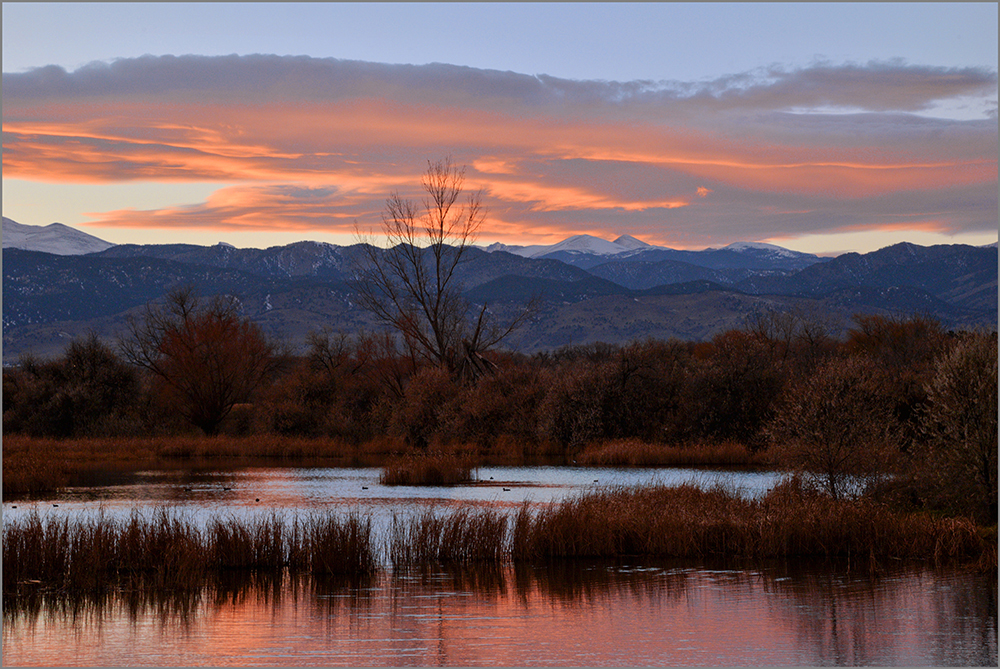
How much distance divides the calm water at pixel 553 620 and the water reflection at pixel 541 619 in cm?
4

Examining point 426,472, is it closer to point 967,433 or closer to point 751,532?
point 751,532

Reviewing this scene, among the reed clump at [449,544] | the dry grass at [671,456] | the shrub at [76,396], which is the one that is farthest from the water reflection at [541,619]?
the shrub at [76,396]

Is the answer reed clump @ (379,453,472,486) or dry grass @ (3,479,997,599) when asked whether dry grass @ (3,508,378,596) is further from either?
reed clump @ (379,453,472,486)

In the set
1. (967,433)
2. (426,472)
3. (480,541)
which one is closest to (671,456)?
(426,472)

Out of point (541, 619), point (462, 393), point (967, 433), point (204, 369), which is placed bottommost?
point (541, 619)

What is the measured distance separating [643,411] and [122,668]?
3575cm

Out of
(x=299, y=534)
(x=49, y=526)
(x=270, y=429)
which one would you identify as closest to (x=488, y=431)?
(x=270, y=429)

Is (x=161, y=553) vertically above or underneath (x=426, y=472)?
above

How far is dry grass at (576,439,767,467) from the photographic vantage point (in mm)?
39531

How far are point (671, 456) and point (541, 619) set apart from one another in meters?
25.7

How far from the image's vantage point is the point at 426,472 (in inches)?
1371

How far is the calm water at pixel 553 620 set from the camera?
12.9m

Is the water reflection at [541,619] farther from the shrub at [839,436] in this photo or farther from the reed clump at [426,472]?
the reed clump at [426,472]

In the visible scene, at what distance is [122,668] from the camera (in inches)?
494
